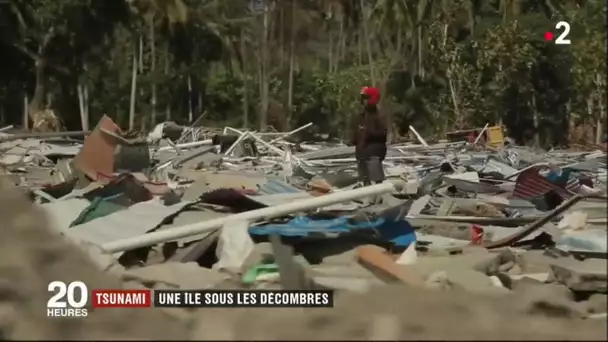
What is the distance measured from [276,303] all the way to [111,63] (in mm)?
5044

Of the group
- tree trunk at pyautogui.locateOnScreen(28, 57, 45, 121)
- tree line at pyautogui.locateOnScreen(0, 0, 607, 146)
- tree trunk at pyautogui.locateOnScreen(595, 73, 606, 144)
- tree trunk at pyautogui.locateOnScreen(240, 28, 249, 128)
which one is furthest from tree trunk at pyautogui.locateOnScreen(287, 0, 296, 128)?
tree trunk at pyautogui.locateOnScreen(595, 73, 606, 144)

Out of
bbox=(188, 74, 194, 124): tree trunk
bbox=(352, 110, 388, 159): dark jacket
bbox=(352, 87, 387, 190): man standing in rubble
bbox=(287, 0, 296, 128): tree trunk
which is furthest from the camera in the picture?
Result: bbox=(188, 74, 194, 124): tree trunk

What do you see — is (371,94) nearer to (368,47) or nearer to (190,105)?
(368,47)

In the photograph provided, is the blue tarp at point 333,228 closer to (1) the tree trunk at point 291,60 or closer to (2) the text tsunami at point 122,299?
(2) the text tsunami at point 122,299

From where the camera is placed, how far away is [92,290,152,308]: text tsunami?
9.11 ft

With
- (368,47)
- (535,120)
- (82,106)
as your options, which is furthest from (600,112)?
(82,106)

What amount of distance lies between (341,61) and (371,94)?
1272 millimetres

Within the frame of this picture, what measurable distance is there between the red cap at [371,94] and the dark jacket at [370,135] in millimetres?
92

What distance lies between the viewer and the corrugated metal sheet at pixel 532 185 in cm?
489

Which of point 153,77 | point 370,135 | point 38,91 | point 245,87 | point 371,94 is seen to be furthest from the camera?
point 245,87

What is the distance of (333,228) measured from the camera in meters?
3.43

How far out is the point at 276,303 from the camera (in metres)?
2.71

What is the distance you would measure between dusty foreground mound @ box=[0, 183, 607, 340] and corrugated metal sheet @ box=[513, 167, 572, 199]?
228 centimetres

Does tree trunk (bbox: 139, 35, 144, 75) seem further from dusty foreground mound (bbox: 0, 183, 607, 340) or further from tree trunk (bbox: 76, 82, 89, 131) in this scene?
dusty foreground mound (bbox: 0, 183, 607, 340)
